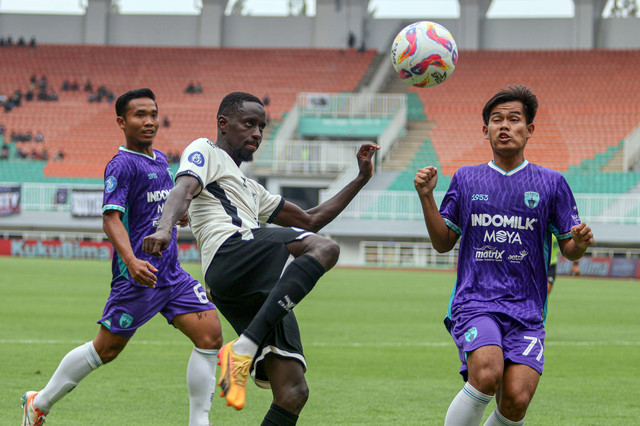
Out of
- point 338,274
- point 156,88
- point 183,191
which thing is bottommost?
point 338,274

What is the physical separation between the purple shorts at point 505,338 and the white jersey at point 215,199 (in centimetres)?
133

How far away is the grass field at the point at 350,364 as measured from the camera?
285 inches

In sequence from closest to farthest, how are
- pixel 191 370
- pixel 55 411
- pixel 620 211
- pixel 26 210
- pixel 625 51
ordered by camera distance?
1. pixel 191 370
2. pixel 55 411
3. pixel 620 211
4. pixel 26 210
5. pixel 625 51

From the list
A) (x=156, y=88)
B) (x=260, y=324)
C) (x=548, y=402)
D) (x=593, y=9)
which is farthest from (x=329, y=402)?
(x=593, y=9)

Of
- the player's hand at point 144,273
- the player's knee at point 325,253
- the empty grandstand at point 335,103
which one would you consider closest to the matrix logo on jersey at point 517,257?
the player's knee at point 325,253

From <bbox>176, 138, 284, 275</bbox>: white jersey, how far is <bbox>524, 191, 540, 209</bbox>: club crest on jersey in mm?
1578

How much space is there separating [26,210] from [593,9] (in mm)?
29851

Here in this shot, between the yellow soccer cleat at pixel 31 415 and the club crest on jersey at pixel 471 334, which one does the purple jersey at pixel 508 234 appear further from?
the yellow soccer cleat at pixel 31 415

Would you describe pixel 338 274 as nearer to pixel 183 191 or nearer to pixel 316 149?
pixel 316 149

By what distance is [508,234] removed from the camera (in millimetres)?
5074

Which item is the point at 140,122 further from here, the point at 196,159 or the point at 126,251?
the point at 196,159

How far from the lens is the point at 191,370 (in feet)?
19.1

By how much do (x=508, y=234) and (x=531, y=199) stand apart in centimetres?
26

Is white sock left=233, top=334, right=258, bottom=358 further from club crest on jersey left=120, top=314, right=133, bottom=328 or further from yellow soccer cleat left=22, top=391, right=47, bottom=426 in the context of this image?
yellow soccer cleat left=22, top=391, right=47, bottom=426
